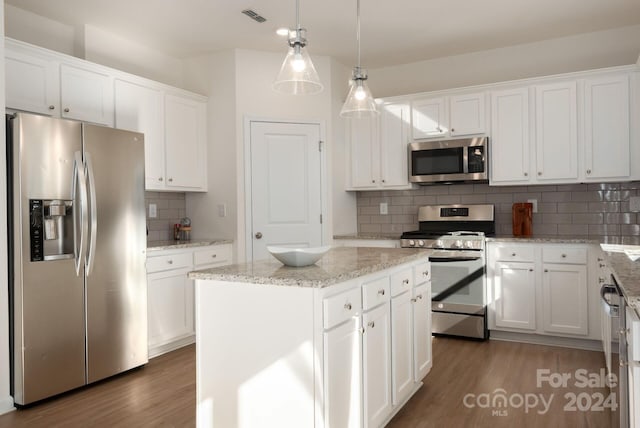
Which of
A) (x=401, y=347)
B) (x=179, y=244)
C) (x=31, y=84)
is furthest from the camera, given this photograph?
(x=179, y=244)

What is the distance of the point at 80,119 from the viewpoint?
3605 millimetres

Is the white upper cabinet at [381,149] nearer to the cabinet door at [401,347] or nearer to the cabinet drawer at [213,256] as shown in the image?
the cabinet drawer at [213,256]

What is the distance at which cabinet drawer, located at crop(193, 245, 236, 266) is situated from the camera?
4.20 m

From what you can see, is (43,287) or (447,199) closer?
(43,287)

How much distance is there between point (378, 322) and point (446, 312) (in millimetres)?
2119

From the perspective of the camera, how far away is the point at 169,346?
4035mm

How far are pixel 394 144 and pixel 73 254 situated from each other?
3098 mm

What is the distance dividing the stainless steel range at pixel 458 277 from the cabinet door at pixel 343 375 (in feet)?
6.81

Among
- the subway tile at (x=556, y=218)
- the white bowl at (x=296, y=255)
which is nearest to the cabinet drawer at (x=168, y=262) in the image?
the white bowl at (x=296, y=255)

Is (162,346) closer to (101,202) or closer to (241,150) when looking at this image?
(101,202)

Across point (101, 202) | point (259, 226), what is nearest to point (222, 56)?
point (259, 226)

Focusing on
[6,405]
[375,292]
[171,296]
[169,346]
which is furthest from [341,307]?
[169,346]

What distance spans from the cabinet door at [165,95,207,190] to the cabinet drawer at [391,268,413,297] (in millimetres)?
2429

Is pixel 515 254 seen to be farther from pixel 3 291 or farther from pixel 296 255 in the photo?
pixel 3 291
